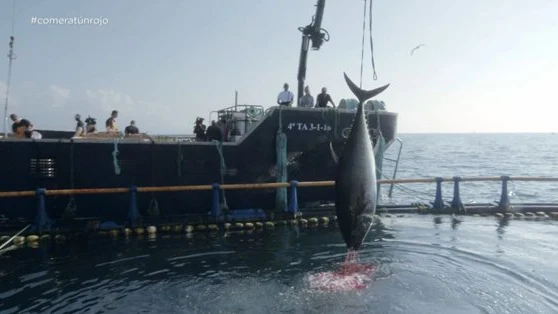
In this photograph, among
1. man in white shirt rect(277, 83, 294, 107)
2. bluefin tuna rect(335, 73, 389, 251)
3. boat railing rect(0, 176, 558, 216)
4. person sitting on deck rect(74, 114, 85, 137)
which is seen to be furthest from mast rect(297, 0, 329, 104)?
bluefin tuna rect(335, 73, 389, 251)

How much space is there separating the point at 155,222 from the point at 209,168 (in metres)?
2.22

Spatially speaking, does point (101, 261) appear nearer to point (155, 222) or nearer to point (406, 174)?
point (155, 222)

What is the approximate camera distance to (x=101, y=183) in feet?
41.8

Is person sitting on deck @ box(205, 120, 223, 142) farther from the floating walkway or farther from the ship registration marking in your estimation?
the ship registration marking

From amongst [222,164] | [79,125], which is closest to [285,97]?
[222,164]

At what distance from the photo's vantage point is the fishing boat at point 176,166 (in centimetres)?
1219

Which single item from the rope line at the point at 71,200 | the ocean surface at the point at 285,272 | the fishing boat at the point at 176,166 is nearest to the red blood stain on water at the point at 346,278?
the ocean surface at the point at 285,272

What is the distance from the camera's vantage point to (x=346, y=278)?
8070 mm

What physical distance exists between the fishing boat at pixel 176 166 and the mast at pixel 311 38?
2.63 metres

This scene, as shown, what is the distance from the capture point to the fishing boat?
12.2 metres

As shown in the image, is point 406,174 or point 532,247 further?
point 406,174

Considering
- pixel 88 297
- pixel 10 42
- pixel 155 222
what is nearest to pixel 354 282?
pixel 88 297

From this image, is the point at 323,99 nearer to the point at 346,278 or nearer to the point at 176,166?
the point at 176,166

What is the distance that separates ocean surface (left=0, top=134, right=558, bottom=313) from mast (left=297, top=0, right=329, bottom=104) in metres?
6.34
